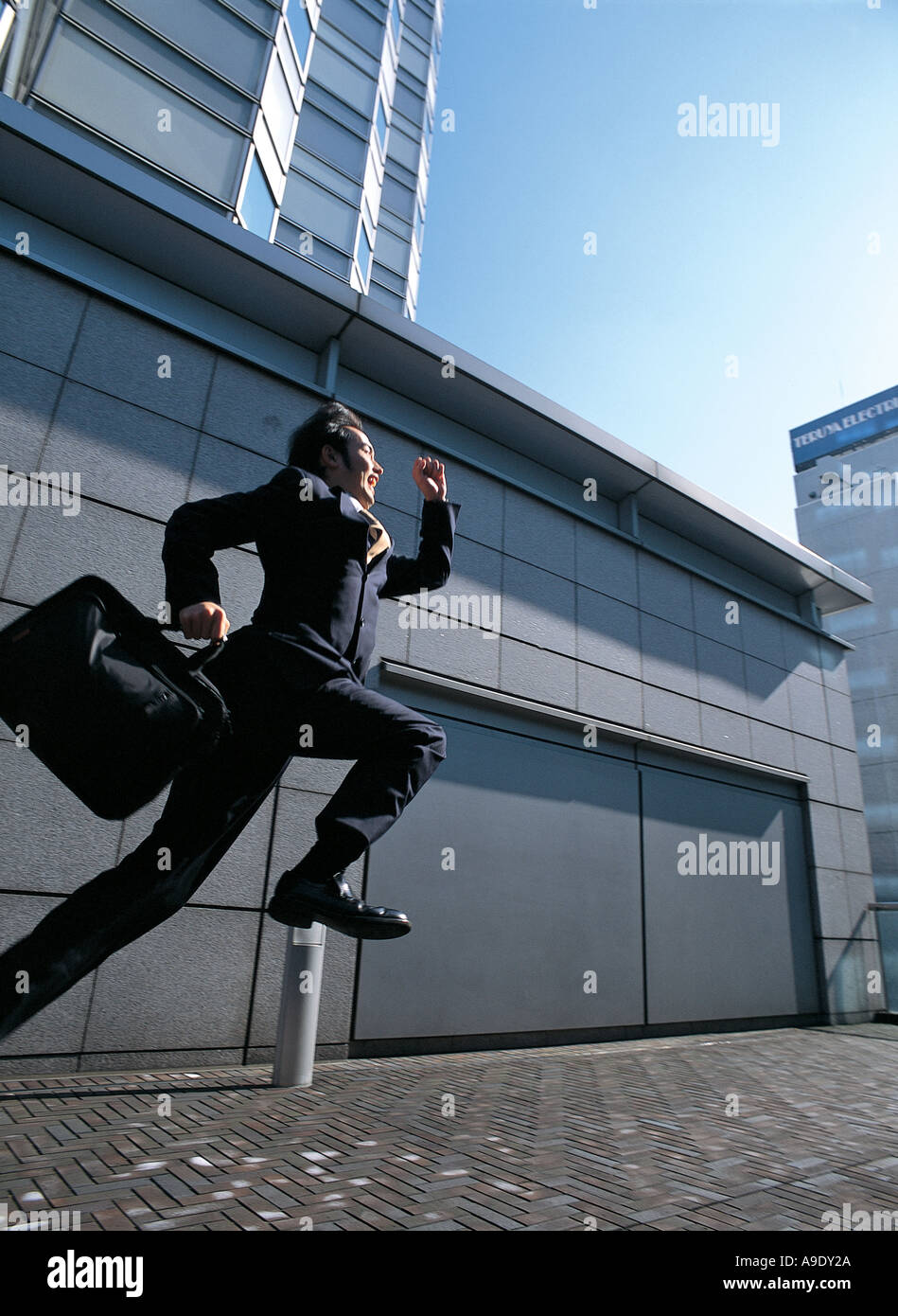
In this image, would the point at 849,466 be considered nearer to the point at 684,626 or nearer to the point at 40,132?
the point at 684,626

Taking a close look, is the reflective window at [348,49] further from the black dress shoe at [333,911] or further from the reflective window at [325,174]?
the black dress shoe at [333,911]

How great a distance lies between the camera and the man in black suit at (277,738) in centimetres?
183

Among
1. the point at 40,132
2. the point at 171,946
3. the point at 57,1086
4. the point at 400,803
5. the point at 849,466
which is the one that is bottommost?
the point at 57,1086

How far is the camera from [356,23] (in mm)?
19547

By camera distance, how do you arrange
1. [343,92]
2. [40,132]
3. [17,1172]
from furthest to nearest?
[343,92], [40,132], [17,1172]

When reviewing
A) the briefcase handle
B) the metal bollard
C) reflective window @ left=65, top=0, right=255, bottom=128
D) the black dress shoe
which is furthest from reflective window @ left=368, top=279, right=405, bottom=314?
the black dress shoe

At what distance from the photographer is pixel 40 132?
5.51 metres

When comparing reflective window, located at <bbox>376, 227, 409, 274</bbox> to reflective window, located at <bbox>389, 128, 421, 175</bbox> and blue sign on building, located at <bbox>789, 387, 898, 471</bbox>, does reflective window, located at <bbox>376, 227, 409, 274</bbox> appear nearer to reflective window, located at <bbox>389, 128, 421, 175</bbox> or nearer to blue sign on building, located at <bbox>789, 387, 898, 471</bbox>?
reflective window, located at <bbox>389, 128, 421, 175</bbox>

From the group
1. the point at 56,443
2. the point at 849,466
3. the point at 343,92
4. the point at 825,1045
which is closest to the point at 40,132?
the point at 56,443

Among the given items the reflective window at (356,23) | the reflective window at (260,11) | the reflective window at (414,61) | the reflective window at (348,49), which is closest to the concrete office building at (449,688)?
the reflective window at (260,11)

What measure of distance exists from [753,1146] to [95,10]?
13909mm

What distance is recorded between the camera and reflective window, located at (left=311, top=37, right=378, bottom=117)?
17.8 metres

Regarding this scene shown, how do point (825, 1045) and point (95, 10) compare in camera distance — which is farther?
point (95, 10)

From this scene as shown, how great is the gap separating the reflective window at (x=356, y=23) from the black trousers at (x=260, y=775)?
76.1ft
